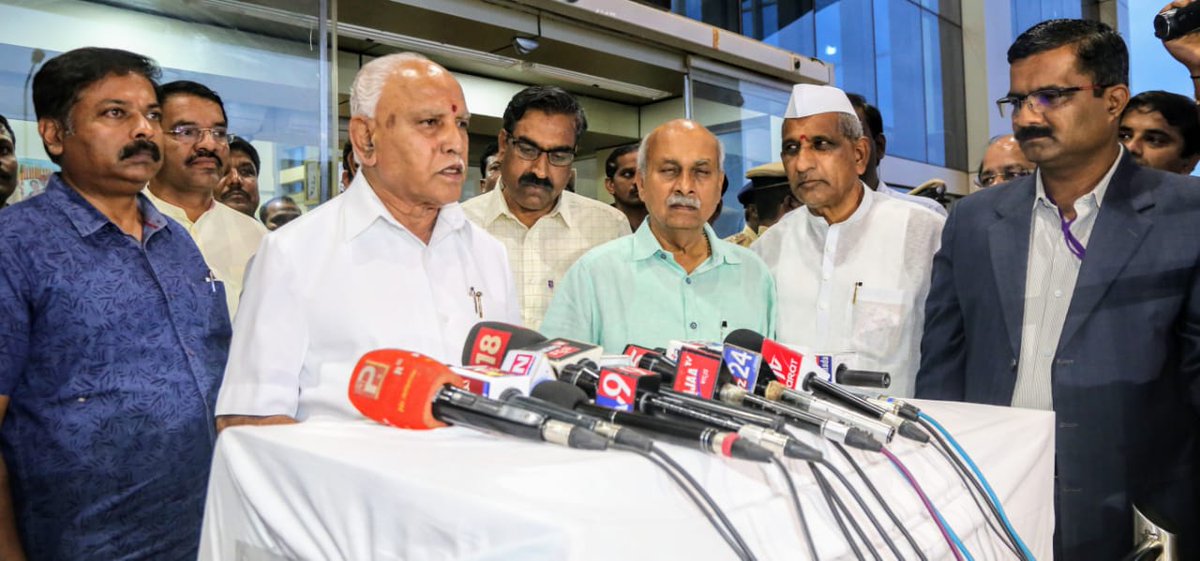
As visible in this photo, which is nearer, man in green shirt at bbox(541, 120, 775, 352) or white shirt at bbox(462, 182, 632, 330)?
man in green shirt at bbox(541, 120, 775, 352)

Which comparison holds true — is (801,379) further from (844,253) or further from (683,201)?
(844,253)

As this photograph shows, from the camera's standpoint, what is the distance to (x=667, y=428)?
81cm

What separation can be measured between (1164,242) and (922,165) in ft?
27.5

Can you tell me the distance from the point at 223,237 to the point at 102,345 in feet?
3.81

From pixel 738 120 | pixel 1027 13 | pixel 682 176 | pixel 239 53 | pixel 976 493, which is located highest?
pixel 1027 13

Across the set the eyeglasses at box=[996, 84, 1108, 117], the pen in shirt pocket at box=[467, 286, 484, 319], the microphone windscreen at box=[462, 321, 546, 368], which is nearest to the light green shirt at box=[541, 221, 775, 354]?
the pen in shirt pocket at box=[467, 286, 484, 319]

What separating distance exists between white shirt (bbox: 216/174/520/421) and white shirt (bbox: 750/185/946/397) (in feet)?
2.94

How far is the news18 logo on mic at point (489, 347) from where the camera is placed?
3.58 ft

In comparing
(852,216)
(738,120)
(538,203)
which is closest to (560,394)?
(852,216)

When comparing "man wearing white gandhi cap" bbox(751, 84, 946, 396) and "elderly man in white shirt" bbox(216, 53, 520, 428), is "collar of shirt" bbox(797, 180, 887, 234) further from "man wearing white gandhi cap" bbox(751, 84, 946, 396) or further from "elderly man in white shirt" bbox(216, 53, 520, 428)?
"elderly man in white shirt" bbox(216, 53, 520, 428)

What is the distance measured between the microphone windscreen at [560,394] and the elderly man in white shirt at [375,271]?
0.58 m

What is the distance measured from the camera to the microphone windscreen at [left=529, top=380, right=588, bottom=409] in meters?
0.90

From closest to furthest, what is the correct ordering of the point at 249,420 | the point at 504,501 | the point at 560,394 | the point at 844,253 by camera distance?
the point at 504,501, the point at 560,394, the point at 249,420, the point at 844,253

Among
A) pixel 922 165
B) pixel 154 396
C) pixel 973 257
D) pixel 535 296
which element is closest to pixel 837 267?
pixel 973 257
